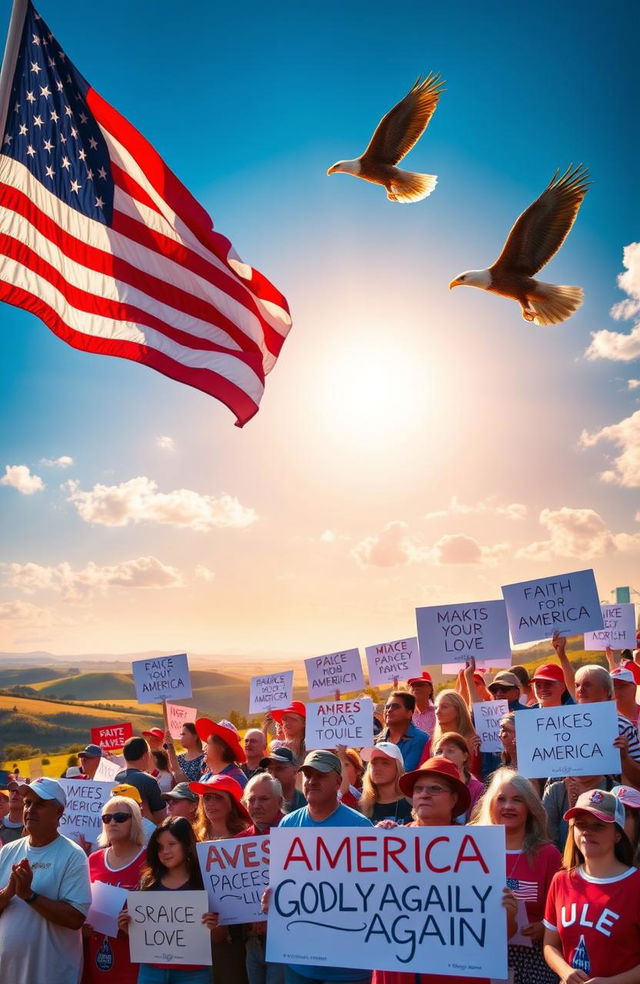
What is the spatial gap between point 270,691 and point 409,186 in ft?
27.1

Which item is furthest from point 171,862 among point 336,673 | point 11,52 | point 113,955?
point 336,673

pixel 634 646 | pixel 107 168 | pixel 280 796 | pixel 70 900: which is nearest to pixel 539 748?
pixel 280 796

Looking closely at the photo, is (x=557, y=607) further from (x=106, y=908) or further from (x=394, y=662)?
(x=106, y=908)

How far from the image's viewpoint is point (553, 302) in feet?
43.2

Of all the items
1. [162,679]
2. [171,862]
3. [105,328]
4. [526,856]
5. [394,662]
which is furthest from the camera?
[162,679]

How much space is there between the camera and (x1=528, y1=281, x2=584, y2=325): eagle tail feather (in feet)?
42.8

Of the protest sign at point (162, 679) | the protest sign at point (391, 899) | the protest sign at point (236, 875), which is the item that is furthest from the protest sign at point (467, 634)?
the protest sign at point (391, 899)

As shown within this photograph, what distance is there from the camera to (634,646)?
38.1 feet

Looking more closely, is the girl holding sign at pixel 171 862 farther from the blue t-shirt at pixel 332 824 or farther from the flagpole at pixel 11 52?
the flagpole at pixel 11 52

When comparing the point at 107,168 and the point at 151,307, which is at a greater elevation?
the point at 107,168

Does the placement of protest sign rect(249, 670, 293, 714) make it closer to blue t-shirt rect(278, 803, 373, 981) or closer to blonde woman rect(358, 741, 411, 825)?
blonde woman rect(358, 741, 411, 825)

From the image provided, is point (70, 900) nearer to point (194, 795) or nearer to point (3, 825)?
point (194, 795)

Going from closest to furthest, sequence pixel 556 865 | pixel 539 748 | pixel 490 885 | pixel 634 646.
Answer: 1. pixel 490 885
2. pixel 556 865
3. pixel 539 748
4. pixel 634 646

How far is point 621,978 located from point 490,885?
0.66 meters
